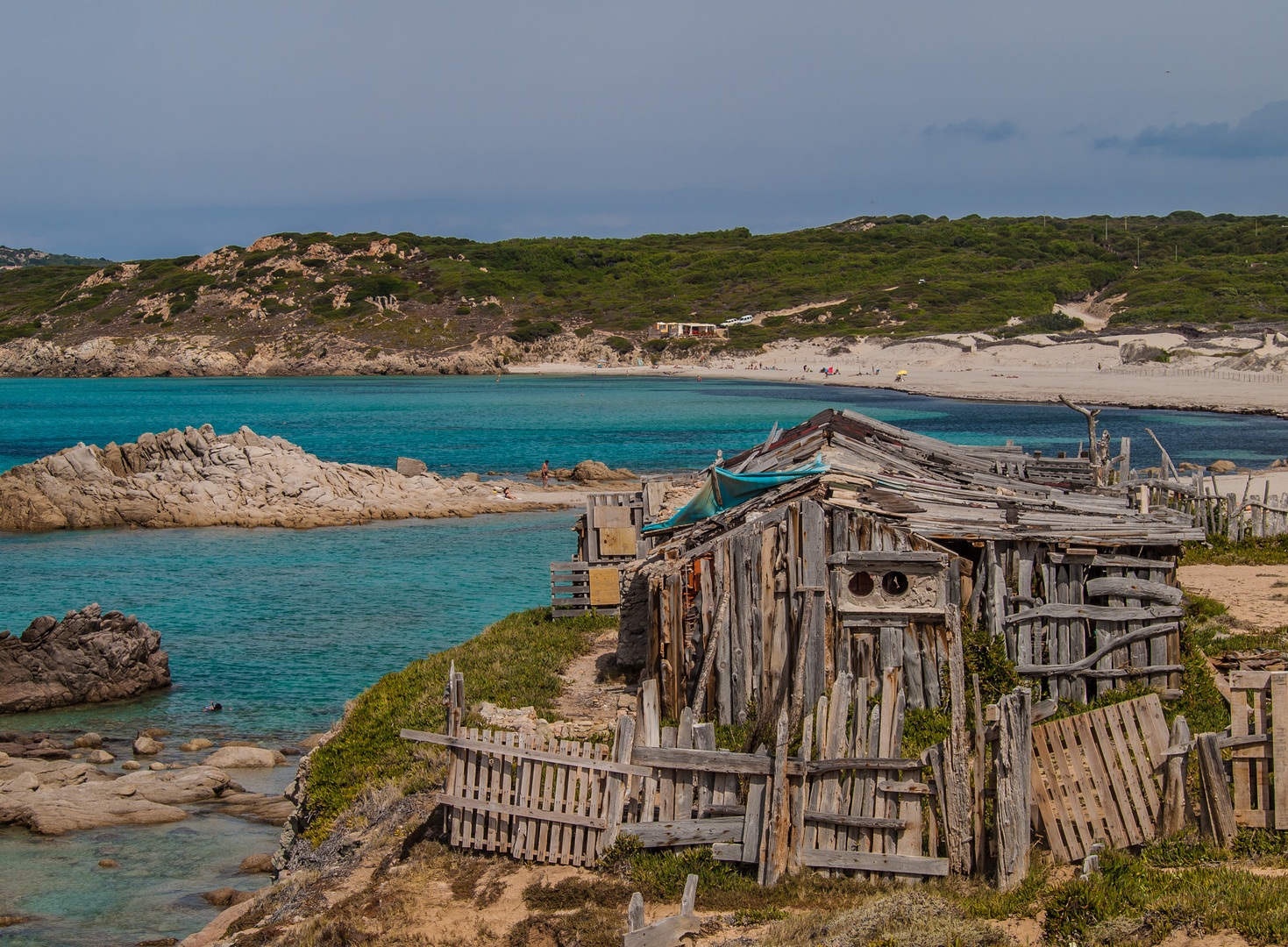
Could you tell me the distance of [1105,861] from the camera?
23.7 feet

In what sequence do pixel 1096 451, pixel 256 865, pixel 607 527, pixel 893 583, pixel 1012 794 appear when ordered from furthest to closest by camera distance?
pixel 1096 451, pixel 607 527, pixel 256 865, pixel 893 583, pixel 1012 794

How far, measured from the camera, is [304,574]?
27.6m

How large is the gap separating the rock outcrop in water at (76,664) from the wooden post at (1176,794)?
1608 centimetres

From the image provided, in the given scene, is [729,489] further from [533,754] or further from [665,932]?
[665,932]

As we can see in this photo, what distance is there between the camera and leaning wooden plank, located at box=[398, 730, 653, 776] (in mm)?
8453

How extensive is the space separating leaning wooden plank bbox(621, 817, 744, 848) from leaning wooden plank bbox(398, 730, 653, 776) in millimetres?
409

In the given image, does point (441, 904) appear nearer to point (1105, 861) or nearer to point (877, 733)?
point (877, 733)

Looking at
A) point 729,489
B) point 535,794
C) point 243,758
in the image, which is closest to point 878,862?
point 535,794

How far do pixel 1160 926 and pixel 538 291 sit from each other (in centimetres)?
14188

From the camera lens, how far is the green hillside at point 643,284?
119 metres

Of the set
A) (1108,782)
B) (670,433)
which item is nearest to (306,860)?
(1108,782)

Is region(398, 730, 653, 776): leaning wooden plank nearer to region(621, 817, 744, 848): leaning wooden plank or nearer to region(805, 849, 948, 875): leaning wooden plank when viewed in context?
region(621, 817, 744, 848): leaning wooden plank

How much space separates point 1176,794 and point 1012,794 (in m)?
1.19

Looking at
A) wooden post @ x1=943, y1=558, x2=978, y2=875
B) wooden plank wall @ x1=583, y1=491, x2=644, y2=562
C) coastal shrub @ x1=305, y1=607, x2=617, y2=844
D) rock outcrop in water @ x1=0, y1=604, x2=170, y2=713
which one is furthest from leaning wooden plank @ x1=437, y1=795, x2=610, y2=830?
rock outcrop in water @ x1=0, y1=604, x2=170, y2=713
